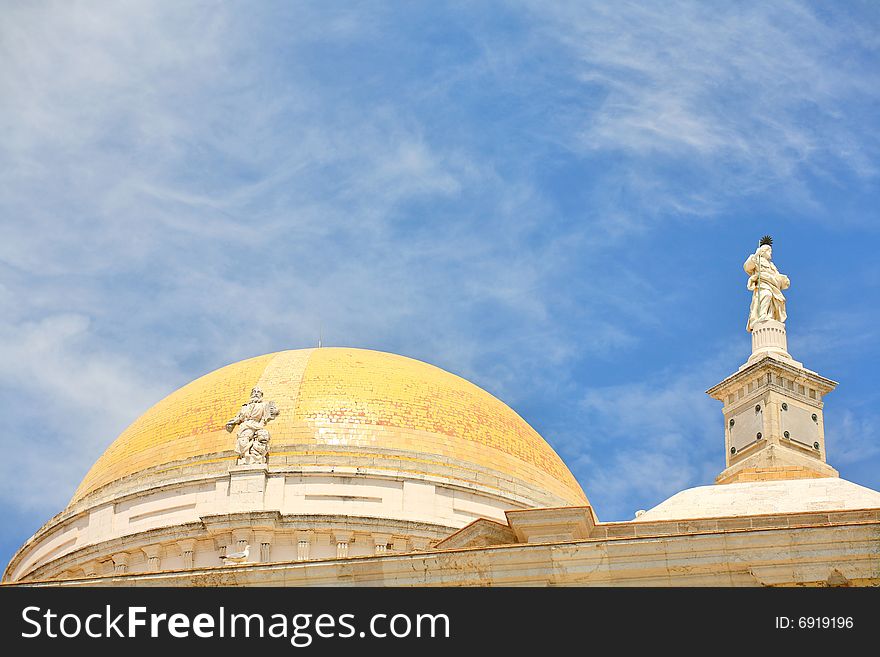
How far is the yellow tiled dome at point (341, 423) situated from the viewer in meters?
59.6

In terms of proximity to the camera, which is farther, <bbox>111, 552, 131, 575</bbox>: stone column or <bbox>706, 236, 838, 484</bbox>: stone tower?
<bbox>111, 552, 131, 575</bbox>: stone column

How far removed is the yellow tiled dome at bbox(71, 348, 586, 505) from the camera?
5959cm

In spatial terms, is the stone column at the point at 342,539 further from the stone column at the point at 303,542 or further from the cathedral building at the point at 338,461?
the stone column at the point at 303,542

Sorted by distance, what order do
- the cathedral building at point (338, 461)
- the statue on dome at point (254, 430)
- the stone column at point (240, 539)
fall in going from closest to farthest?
the cathedral building at point (338, 461), the stone column at point (240, 539), the statue on dome at point (254, 430)

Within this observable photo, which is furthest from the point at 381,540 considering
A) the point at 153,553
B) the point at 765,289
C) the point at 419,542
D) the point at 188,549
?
the point at 765,289

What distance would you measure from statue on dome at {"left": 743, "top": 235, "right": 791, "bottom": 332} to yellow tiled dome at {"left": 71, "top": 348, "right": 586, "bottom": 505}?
20.6 meters

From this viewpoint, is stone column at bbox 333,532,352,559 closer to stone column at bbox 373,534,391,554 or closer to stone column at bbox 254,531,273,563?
stone column at bbox 373,534,391,554

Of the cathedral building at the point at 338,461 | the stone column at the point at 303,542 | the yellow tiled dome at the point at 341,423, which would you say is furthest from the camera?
the yellow tiled dome at the point at 341,423

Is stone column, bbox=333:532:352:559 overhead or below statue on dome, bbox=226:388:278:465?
below

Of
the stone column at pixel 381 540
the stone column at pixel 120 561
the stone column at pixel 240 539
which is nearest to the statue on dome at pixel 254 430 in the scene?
the stone column at pixel 240 539

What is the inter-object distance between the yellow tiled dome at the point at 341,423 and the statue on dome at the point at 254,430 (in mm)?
878

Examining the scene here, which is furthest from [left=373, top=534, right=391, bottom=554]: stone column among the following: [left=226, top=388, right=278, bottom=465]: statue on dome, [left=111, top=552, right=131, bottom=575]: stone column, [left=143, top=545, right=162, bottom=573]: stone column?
[left=111, top=552, right=131, bottom=575]: stone column
